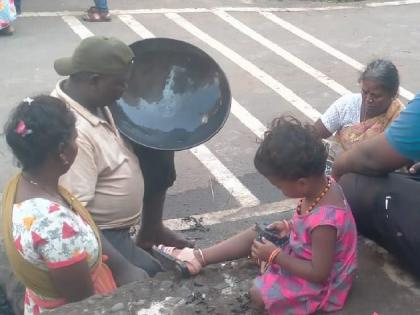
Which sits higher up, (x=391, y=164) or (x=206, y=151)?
(x=391, y=164)

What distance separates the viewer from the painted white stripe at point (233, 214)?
5536 millimetres

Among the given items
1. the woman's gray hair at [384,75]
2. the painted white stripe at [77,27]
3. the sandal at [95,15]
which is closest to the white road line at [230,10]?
the painted white stripe at [77,27]

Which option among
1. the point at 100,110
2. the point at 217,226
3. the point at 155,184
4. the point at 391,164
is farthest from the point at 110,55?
the point at 217,226

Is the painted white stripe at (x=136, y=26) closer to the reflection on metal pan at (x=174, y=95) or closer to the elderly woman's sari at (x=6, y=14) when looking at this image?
the elderly woman's sari at (x=6, y=14)

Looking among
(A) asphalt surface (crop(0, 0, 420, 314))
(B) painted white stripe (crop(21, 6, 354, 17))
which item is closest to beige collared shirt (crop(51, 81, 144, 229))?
(A) asphalt surface (crop(0, 0, 420, 314))

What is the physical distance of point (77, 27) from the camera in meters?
9.93

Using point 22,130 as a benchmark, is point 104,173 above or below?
below

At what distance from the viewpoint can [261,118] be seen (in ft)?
24.7

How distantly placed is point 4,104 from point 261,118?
258 centimetres

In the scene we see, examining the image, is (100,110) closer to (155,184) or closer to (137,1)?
(155,184)

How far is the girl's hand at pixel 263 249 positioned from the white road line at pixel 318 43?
17.4ft

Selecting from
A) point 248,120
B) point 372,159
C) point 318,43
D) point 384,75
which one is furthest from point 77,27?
point 372,159

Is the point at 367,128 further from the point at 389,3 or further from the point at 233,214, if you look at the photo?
the point at 389,3

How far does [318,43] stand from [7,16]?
13.1 ft
